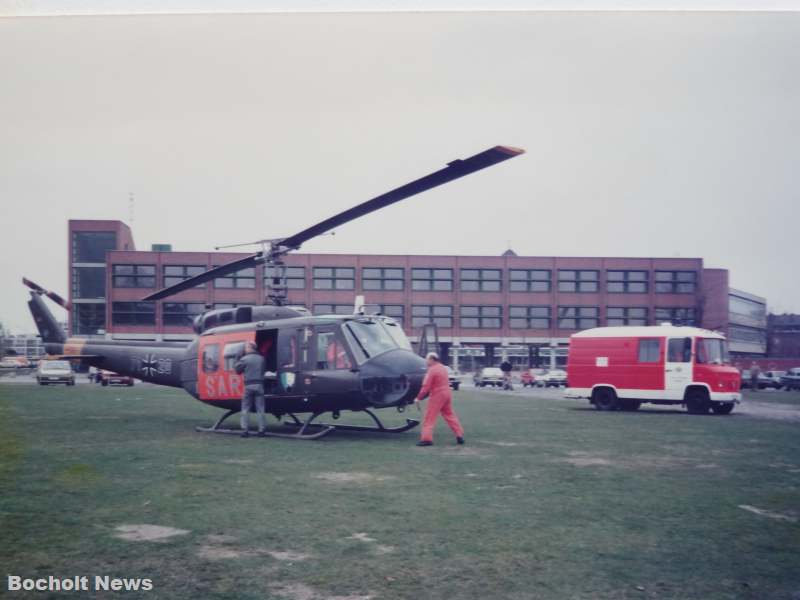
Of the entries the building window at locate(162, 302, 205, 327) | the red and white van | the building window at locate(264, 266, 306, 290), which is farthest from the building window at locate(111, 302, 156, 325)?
the red and white van

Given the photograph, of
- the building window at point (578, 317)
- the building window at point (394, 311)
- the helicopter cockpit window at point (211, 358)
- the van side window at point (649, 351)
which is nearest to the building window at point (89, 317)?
the helicopter cockpit window at point (211, 358)

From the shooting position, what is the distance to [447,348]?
11.5 meters

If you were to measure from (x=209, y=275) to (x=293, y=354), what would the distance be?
1914 mm

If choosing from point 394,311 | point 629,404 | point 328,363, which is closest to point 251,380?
point 328,363

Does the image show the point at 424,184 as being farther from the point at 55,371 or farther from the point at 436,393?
the point at 55,371

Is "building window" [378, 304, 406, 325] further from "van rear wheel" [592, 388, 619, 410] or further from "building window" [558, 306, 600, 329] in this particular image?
"van rear wheel" [592, 388, 619, 410]

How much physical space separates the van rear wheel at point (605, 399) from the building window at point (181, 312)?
37.1 ft

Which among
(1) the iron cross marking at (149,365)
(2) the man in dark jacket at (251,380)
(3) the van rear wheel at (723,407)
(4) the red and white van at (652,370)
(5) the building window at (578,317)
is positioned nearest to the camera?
(5) the building window at (578,317)

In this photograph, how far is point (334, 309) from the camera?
11031 millimetres

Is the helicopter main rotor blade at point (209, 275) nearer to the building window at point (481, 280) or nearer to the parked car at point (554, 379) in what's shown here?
the building window at point (481, 280)

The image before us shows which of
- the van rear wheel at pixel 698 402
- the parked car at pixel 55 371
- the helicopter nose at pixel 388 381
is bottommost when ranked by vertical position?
the van rear wheel at pixel 698 402

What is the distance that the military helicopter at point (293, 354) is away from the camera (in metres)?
10.2

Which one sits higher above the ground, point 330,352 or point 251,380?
point 330,352

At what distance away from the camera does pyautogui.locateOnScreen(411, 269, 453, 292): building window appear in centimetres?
985
